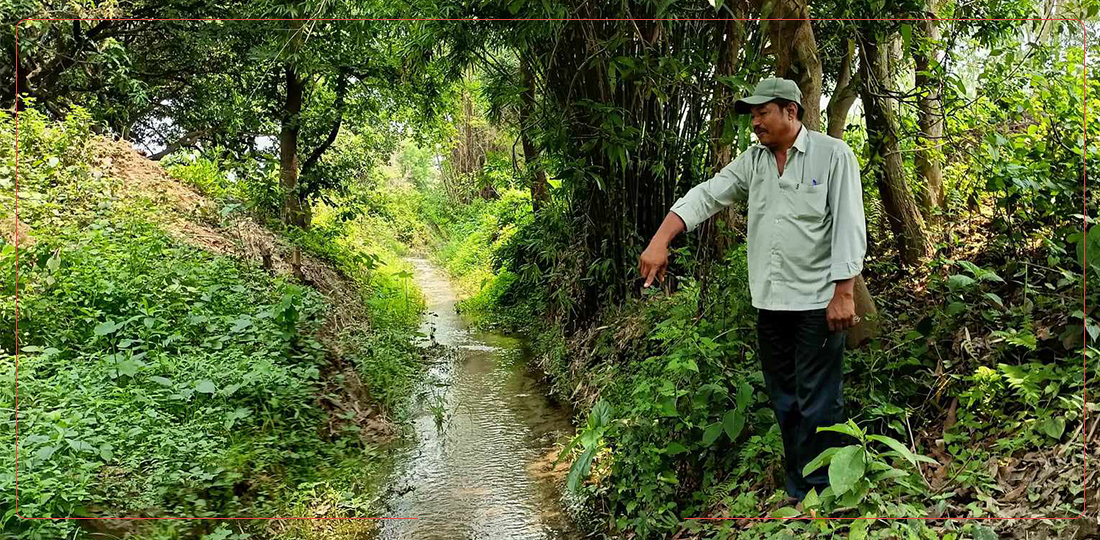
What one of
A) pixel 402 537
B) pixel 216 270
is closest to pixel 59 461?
pixel 402 537

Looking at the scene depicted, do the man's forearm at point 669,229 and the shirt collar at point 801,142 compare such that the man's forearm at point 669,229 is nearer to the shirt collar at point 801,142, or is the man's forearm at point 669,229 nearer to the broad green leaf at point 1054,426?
the shirt collar at point 801,142

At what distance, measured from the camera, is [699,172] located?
5.78 m

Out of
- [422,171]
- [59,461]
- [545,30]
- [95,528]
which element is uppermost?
[422,171]

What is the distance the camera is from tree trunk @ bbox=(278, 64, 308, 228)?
920 centimetres

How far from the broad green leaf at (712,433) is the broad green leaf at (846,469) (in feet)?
2.98

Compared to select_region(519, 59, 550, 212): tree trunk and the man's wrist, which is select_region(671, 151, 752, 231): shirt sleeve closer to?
the man's wrist

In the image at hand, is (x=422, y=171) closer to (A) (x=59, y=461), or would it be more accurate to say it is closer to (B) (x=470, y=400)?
(B) (x=470, y=400)

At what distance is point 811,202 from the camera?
274 centimetres

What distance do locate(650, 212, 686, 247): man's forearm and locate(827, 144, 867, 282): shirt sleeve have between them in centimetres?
57

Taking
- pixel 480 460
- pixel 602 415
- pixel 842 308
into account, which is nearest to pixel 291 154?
pixel 480 460

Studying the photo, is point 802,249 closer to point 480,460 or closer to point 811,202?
point 811,202

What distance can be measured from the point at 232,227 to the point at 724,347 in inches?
235

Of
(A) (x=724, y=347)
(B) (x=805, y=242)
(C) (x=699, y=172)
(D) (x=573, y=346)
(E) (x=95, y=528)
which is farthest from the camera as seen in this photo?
(D) (x=573, y=346)

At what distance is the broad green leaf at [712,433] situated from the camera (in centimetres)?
328
